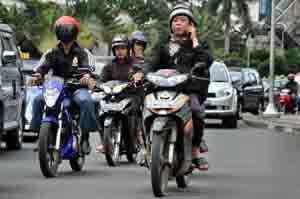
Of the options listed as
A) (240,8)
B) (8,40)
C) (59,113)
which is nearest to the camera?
(59,113)

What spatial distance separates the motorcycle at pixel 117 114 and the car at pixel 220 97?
1195 cm

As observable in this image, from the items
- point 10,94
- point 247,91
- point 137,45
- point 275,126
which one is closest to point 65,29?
point 137,45

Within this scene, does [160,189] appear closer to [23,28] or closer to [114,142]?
[114,142]

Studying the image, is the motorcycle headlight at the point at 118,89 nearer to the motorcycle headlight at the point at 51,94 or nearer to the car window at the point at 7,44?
the motorcycle headlight at the point at 51,94

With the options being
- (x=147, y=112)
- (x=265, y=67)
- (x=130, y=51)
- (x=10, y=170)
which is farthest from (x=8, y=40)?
(x=265, y=67)

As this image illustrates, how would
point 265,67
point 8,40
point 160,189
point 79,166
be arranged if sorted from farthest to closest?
1. point 265,67
2. point 8,40
3. point 79,166
4. point 160,189

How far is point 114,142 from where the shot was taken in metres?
14.1

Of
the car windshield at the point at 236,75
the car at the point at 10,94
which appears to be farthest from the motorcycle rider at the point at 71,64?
the car windshield at the point at 236,75

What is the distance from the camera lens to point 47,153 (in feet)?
38.4

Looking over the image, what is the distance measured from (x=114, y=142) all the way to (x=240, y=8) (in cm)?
7094

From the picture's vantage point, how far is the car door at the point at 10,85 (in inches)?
606

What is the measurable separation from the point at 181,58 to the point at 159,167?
1572 mm

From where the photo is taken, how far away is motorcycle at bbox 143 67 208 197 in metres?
9.97

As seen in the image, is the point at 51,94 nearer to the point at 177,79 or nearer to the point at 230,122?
the point at 177,79
